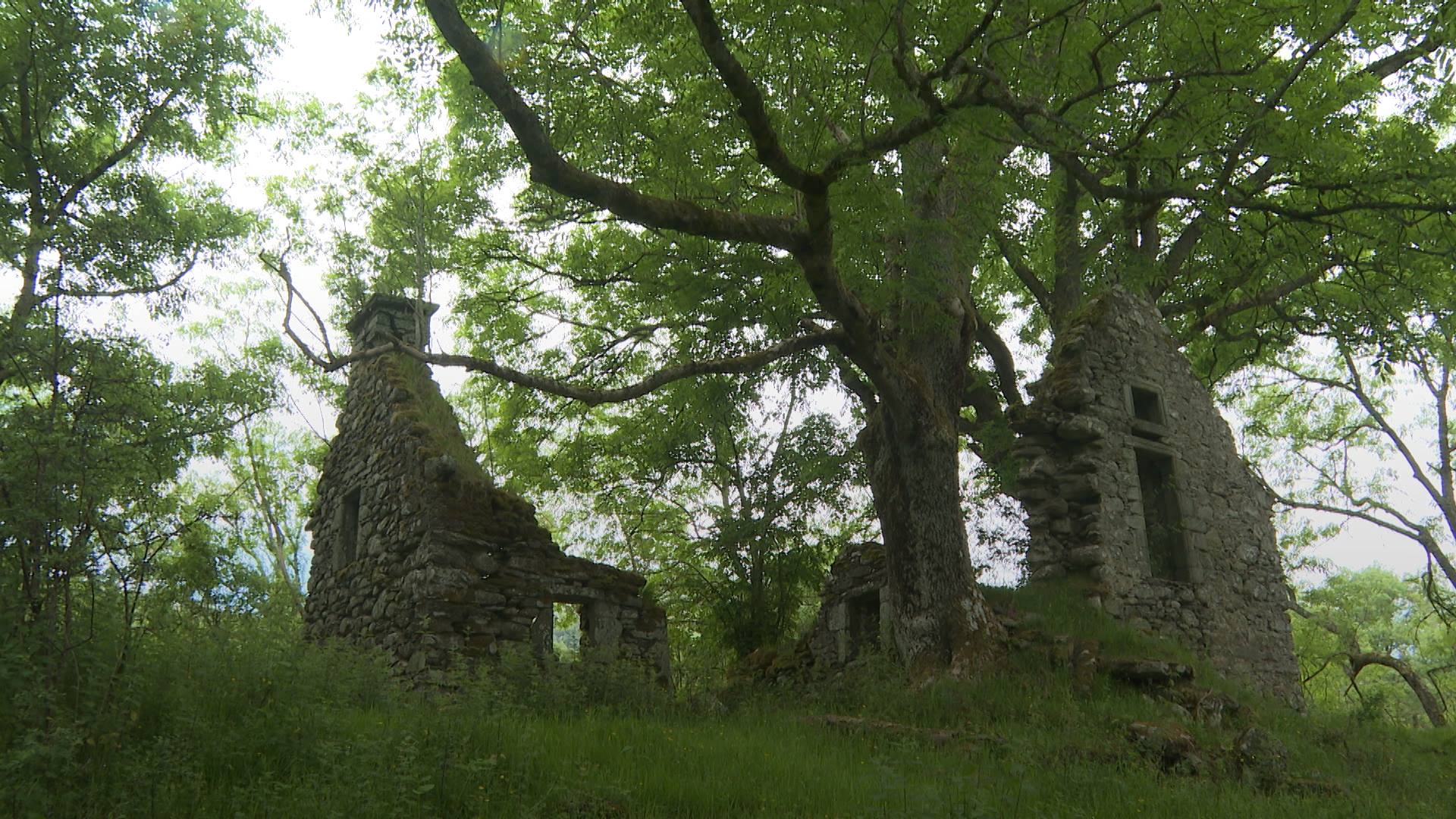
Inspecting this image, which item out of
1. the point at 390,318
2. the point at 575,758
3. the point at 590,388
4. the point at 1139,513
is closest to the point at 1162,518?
the point at 1139,513

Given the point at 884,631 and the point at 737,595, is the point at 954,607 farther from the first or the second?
the point at 737,595

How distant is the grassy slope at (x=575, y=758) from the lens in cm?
436

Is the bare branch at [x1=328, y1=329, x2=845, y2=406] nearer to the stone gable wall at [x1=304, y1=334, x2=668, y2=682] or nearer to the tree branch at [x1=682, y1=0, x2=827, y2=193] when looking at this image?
the stone gable wall at [x1=304, y1=334, x2=668, y2=682]

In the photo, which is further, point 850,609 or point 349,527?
point 850,609

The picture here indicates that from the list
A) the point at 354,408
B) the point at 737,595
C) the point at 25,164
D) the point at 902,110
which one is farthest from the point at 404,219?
the point at 902,110

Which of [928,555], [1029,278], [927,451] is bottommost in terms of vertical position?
[928,555]

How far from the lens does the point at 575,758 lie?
211 inches

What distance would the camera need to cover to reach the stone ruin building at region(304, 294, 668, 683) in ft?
31.7

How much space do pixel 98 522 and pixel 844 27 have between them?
21.5ft

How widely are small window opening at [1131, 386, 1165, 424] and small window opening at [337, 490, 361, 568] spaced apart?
10733mm

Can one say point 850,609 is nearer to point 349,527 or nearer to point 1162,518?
point 1162,518

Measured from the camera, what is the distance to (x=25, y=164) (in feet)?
40.7

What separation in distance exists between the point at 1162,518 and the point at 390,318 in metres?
11.0

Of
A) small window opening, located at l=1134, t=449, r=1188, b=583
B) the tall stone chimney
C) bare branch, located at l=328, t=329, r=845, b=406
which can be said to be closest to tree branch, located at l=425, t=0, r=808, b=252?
bare branch, located at l=328, t=329, r=845, b=406
